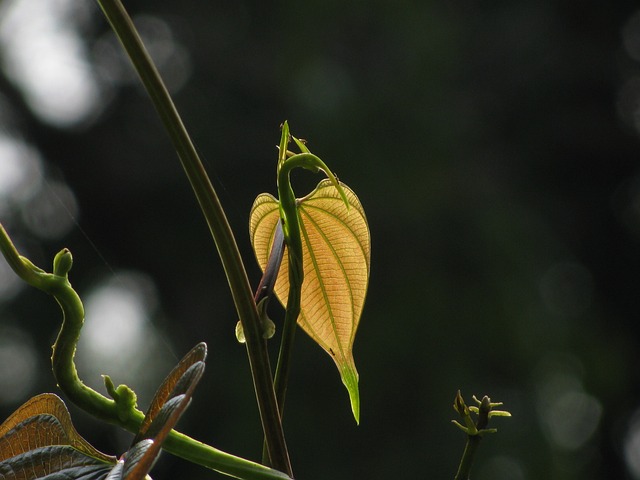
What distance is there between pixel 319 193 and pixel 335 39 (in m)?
3.70

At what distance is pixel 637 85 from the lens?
4156mm

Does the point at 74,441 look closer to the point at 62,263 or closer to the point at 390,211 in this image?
the point at 62,263

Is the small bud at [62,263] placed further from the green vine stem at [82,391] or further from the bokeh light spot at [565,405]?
the bokeh light spot at [565,405]

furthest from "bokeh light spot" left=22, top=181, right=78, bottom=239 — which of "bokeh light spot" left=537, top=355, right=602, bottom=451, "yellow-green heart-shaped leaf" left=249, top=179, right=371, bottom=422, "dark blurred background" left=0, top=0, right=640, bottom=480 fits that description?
"yellow-green heart-shaped leaf" left=249, top=179, right=371, bottom=422

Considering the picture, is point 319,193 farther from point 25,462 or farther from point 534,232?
point 534,232

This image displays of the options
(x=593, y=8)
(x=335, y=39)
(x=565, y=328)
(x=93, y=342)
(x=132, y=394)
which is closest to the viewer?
(x=132, y=394)

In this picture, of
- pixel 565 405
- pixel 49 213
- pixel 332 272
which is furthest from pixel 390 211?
pixel 332 272

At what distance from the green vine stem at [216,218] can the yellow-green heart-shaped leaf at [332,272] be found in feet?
0.25

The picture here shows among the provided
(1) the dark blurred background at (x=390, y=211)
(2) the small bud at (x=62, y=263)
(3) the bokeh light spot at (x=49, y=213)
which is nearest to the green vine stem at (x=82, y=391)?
(2) the small bud at (x=62, y=263)

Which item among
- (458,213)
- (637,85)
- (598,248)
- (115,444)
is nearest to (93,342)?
(115,444)

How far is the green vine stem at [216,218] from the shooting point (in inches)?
9.3

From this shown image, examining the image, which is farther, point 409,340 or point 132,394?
point 409,340

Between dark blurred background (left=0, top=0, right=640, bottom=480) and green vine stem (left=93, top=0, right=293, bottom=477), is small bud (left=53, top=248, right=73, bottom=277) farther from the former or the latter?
dark blurred background (left=0, top=0, right=640, bottom=480)

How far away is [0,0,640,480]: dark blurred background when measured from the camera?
335 centimetres
